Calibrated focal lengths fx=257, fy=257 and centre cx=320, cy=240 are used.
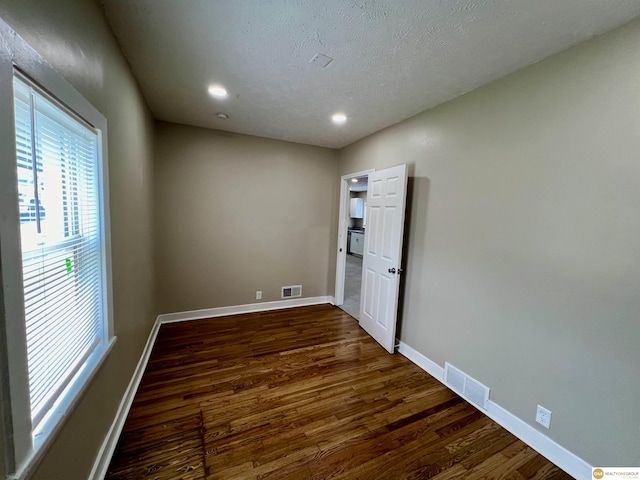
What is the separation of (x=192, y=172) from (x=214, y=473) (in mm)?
3037

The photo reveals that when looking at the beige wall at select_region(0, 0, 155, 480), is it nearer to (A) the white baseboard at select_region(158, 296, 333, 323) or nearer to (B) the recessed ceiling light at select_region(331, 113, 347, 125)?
(A) the white baseboard at select_region(158, 296, 333, 323)

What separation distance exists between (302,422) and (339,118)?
9.30 ft

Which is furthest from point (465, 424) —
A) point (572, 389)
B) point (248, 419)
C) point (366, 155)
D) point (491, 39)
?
point (366, 155)

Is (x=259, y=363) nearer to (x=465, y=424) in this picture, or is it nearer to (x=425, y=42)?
(x=465, y=424)

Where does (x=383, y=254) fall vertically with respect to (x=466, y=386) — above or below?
above

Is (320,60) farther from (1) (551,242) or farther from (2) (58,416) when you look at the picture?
(2) (58,416)

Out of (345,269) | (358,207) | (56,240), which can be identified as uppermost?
(358,207)

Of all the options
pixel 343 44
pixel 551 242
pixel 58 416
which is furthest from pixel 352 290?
pixel 58 416

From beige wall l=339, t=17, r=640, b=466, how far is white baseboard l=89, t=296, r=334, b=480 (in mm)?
2237

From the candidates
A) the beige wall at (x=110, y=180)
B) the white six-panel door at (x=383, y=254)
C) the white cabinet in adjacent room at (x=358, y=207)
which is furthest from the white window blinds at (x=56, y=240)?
the white cabinet in adjacent room at (x=358, y=207)

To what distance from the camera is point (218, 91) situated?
2285 mm

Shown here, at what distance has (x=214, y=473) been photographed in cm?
145

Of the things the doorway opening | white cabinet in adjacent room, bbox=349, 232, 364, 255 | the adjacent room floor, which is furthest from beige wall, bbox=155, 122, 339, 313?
white cabinet in adjacent room, bbox=349, 232, 364, 255

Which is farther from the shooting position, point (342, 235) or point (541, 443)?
point (342, 235)
